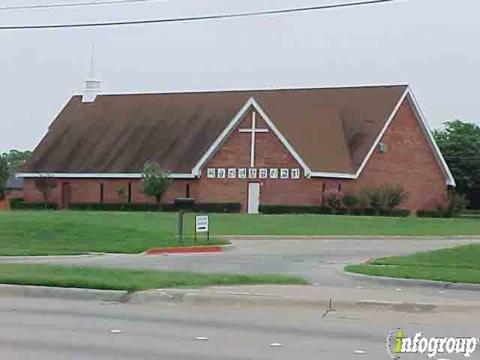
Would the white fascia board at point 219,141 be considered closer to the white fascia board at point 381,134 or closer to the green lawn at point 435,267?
the white fascia board at point 381,134

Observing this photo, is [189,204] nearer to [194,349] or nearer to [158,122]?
[194,349]

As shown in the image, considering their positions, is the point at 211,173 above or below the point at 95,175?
above

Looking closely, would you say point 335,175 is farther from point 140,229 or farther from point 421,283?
point 421,283

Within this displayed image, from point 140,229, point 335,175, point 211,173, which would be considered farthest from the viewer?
point 211,173

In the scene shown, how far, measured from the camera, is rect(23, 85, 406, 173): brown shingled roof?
63812mm

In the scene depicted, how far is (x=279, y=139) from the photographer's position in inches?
2434

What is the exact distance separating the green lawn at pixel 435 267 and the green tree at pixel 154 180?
37.1 metres

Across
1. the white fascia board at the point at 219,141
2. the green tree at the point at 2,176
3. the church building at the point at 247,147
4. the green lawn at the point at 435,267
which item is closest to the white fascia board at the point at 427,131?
the church building at the point at 247,147

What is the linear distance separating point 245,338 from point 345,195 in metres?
49.9

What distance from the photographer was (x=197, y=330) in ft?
42.8

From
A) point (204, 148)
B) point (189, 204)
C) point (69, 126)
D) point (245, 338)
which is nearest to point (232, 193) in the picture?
point (204, 148)

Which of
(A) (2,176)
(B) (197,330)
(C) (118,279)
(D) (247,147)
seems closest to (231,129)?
(D) (247,147)

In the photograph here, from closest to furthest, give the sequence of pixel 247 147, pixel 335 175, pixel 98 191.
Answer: pixel 335 175
pixel 247 147
pixel 98 191

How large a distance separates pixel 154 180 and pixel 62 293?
4462cm
